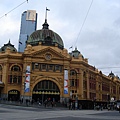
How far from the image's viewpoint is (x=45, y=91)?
230ft

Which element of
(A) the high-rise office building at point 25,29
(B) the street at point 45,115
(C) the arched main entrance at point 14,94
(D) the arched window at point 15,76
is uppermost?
(A) the high-rise office building at point 25,29

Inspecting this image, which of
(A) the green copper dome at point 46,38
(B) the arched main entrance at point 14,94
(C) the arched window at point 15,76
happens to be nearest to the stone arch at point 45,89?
(B) the arched main entrance at point 14,94

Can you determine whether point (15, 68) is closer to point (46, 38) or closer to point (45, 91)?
point (45, 91)

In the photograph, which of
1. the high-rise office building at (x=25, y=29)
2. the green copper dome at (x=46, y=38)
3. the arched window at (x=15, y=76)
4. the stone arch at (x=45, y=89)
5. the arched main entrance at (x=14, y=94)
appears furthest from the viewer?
the high-rise office building at (x=25, y=29)

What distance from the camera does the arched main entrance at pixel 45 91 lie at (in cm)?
6969

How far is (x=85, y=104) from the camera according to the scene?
208ft

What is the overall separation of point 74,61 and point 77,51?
15.2 metres

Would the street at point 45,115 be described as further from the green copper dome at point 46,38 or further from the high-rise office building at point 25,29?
the high-rise office building at point 25,29

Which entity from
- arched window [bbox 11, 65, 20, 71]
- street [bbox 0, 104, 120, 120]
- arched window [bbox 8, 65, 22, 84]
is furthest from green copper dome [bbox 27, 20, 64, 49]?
street [bbox 0, 104, 120, 120]

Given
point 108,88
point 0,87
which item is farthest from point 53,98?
point 108,88

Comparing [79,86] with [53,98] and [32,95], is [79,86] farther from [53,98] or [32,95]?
[32,95]

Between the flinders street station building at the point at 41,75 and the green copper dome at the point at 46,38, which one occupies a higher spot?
the green copper dome at the point at 46,38

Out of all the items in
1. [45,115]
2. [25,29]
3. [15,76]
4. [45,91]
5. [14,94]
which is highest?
[25,29]

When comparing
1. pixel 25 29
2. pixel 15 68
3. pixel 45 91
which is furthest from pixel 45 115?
pixel 25 29
